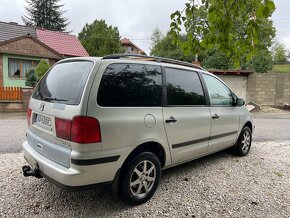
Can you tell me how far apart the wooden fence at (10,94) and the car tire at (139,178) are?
1071 centimetres

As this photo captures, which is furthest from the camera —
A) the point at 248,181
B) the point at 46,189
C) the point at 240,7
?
the point at 248,181

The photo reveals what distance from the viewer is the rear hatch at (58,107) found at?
8.91 ft

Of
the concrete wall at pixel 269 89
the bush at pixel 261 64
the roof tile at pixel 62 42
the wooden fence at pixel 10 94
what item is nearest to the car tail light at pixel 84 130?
the wooden fence at pixel 10 94

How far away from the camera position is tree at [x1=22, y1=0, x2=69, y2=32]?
138ft

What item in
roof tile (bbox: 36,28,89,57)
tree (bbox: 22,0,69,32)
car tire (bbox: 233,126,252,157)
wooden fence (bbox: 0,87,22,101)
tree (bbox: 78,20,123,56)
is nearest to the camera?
car tire (bbox: 233,126,252,157)

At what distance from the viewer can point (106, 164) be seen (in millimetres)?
2764

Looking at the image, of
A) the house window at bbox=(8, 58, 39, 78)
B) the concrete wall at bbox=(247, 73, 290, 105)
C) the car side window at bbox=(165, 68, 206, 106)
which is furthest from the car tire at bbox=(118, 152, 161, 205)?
the house window at bbox=(8, 58, 39, 78)

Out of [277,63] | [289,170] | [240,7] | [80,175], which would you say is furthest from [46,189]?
A: [277,63]

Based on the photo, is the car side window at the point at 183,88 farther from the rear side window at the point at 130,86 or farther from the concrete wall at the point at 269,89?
the concrete wall at the point at 269,89

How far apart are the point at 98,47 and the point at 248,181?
29.4 meters

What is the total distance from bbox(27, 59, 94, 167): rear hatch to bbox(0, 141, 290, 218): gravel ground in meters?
0.67

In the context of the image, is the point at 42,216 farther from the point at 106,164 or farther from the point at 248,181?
the point at 248,181

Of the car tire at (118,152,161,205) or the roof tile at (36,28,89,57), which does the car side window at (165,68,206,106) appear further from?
the roof tile at (36,28,89,57)

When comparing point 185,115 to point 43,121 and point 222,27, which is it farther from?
point 43,121
